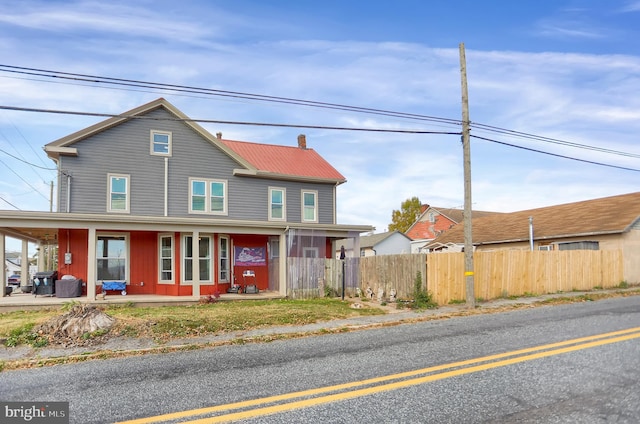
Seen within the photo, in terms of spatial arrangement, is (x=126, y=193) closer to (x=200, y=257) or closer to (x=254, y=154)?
(x=200, y=257)

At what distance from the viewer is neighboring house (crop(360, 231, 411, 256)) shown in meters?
47.5

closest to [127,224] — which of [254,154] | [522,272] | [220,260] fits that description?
[220,260]

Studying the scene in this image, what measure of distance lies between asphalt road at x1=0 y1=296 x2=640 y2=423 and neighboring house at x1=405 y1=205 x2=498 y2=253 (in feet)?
134

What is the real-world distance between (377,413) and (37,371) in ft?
19.0

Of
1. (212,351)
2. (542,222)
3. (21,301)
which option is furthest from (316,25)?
(542,222)

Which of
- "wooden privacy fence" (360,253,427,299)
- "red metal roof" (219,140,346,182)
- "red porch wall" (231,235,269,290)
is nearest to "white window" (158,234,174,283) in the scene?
"red porch wall" (231,235,269,290)

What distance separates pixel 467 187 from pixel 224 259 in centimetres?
1140

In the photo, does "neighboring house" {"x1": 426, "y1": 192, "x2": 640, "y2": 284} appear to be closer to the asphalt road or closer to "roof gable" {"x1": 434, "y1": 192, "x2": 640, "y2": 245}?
"roof gable" {"x1": 434, "y1": 192, "x2": 640, "y2": 245}

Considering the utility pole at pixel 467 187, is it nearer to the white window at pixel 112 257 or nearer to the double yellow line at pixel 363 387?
the double yellow line at pixel 363 387

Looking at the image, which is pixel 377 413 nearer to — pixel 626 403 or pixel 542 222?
pixel 626 403

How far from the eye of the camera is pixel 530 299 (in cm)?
1680

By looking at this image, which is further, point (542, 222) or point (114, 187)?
point (542, 222)

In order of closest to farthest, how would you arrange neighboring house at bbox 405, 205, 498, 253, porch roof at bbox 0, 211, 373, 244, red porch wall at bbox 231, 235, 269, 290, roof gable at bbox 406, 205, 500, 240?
porch roof at bbox 0, 211, 373, 244, red porch wall at bbox 231, 235, 269, 290, neighboring house at bbox 405, 205, 498, 253, roof gable at bbox 406, 205, 500, 240

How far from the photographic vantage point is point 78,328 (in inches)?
404
